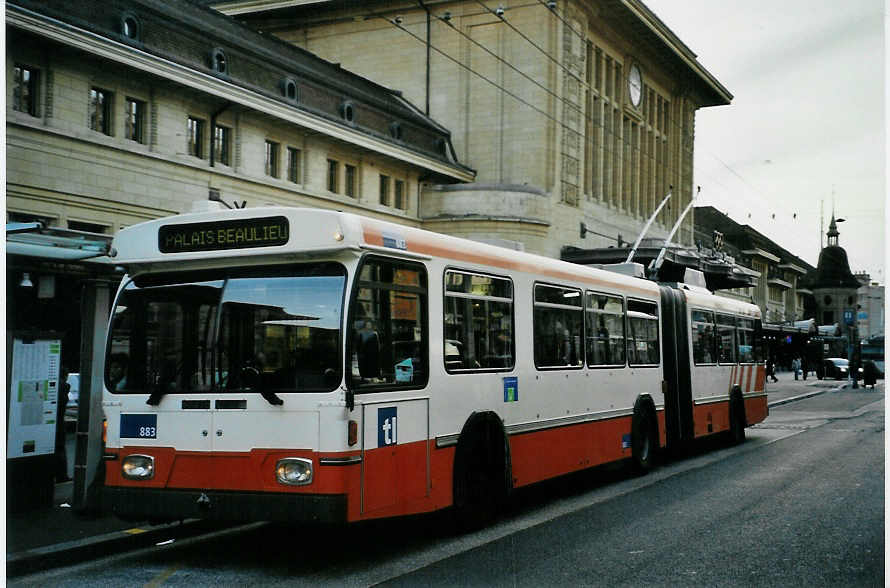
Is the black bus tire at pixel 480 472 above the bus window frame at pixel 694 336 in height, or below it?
below

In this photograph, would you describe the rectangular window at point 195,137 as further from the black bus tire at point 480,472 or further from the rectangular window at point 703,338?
the black bus tire at point 480,472

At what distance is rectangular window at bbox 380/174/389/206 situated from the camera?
123 ft

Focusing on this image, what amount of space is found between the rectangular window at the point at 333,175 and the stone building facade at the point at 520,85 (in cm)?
566

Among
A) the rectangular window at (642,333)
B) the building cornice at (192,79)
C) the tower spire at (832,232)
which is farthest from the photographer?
the building cornice at (192,79)

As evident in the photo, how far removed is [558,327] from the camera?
11.9 metres

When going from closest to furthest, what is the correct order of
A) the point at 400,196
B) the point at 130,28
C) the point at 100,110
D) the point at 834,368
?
the point at 100,110
the point at 130,28
the point at 400,196
the point at 834,368

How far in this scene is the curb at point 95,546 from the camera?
8414 millimetres

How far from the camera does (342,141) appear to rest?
33875 millimetres

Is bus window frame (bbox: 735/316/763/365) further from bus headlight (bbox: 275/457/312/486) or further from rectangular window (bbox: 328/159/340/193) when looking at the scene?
rectangular window (bbox: 328/159/340/193)

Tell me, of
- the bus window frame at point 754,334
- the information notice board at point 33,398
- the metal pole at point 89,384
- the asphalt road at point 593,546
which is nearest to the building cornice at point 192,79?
the information notice board at point 33,398

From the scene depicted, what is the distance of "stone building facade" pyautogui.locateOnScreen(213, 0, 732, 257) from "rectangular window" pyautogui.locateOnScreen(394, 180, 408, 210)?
1296 mm

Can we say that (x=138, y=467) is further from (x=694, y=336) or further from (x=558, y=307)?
(x=694, y=336)

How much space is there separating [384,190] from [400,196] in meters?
1.08

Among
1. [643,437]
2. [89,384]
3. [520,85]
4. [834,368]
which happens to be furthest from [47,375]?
[834,368]
